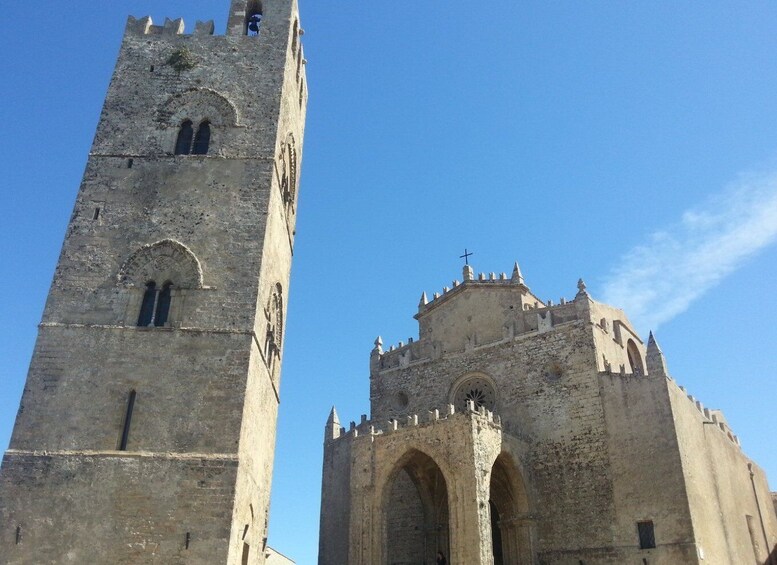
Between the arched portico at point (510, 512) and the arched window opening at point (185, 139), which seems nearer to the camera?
the arched window opening at point (185, 139)

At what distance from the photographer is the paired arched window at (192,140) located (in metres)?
16.2

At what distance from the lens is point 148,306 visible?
14.4 metres

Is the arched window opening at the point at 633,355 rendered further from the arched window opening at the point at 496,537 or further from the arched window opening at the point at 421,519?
the arched window opening at the point at 421,519

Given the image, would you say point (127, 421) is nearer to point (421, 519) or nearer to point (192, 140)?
point (192, 140)

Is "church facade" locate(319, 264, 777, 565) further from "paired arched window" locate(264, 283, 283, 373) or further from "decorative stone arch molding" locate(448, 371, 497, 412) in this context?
"paired arched window" locate(264, 283, 283, 373)

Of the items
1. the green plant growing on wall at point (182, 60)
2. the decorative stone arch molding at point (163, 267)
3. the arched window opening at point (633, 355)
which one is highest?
the green plant growing on wall at point (182, 60)

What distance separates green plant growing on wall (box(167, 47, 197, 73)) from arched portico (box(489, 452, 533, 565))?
14.7 m

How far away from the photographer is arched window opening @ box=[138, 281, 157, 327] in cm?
1424

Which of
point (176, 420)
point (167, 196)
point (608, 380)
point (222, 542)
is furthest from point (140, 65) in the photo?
point (608, 380)

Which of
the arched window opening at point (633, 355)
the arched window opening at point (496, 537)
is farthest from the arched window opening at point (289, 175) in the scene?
the arched window opening at point (633, 355)

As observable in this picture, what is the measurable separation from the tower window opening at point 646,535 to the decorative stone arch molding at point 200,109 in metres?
16.4

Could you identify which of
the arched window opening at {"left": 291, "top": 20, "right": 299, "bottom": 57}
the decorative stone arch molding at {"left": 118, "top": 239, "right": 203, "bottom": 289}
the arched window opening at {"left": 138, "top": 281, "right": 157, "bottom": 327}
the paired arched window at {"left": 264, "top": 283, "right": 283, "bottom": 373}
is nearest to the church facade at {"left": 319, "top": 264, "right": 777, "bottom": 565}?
the paired arched window at {"left": 264, "top": 283, "right": 283, "bottom": 373}

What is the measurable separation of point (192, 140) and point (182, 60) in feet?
7.73

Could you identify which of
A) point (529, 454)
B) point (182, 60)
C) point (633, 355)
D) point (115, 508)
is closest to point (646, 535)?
point (529, 454)
